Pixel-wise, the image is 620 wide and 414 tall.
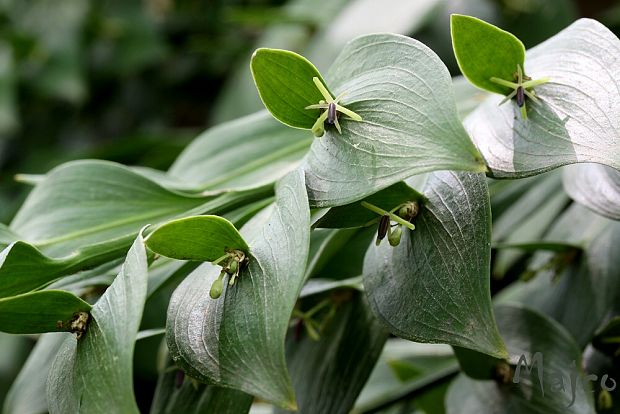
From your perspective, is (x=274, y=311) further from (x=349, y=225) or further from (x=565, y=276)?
(x=565, y=276)

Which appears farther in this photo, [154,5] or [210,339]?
[154,5]

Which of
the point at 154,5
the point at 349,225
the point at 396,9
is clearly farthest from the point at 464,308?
the point at 154,5

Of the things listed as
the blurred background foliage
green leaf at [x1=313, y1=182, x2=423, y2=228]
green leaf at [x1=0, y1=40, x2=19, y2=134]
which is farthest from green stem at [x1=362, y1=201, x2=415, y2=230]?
green leaf at [x1=0, y1=40, x2=19, y2=134]

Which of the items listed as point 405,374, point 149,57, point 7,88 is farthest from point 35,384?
point 149,57

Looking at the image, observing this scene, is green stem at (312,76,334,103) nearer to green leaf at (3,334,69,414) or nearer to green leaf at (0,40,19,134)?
green leaf at (3,334,69,414)

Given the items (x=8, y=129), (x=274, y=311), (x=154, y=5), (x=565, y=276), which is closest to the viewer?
(x=274, y=311)
